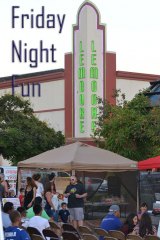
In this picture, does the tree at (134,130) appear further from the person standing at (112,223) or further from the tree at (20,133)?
the person standing at (112,223)

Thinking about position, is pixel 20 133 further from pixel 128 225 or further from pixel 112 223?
pixel 112 223

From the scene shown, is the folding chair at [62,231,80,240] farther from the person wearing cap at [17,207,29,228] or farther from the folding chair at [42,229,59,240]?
the person wearing cap at [17,207,29,228]

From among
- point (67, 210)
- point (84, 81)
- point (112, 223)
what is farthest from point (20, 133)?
point (112, 223)

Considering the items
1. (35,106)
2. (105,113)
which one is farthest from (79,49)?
(105,113)

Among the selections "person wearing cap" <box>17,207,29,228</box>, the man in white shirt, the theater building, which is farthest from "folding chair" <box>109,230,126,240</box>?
the theater building

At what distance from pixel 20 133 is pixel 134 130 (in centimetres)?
1170

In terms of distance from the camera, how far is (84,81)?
42500 millimetres

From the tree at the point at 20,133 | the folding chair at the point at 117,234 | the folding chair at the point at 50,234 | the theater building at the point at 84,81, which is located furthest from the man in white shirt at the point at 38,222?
the theater building at the point at 84,81

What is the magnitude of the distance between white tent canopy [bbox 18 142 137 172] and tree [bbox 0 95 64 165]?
666 inches

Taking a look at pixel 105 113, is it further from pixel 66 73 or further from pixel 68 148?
pixel 66 73

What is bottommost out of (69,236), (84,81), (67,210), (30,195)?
(69,236)

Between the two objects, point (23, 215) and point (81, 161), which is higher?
point (81, 161)

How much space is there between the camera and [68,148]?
655 inches

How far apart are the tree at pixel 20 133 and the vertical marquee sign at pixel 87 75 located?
7.12 m
